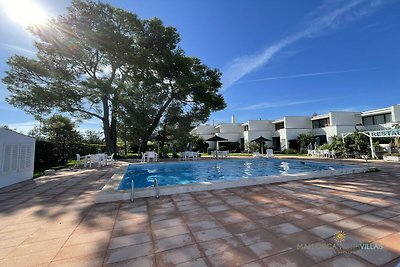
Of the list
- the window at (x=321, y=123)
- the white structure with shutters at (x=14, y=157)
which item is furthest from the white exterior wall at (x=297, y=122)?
the white structure with shutters at (x=14, y=157)

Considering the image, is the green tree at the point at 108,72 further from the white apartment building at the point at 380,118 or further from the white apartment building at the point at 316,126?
the white apartment building at the point at 380,118

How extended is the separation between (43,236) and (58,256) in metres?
0.78

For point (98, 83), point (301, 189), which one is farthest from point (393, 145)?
point (98, 83)

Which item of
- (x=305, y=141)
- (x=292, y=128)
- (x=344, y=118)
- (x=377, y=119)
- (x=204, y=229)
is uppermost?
(x=344, y=118)

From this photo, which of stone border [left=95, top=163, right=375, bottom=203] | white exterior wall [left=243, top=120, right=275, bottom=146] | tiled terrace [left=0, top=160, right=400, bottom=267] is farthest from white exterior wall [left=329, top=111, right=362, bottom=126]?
tiled terrace [left=0, top=160, right=400, bottom=267]

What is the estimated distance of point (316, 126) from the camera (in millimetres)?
27328

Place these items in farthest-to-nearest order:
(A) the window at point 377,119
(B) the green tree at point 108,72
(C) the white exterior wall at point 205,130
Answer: (C) the white exterior wall at point 205,130
(A) the window at point 377,119
(B) the green tree at point 108,72

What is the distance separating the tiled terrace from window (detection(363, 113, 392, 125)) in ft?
76.8

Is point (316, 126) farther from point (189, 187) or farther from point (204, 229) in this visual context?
point (204, 229)

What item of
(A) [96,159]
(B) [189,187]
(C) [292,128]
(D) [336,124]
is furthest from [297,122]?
(B) [189,187]

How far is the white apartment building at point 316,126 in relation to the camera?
22.0 meters

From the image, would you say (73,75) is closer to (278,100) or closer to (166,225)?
(166,225)

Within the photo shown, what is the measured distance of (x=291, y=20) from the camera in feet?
41.4

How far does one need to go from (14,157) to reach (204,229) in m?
7.72
